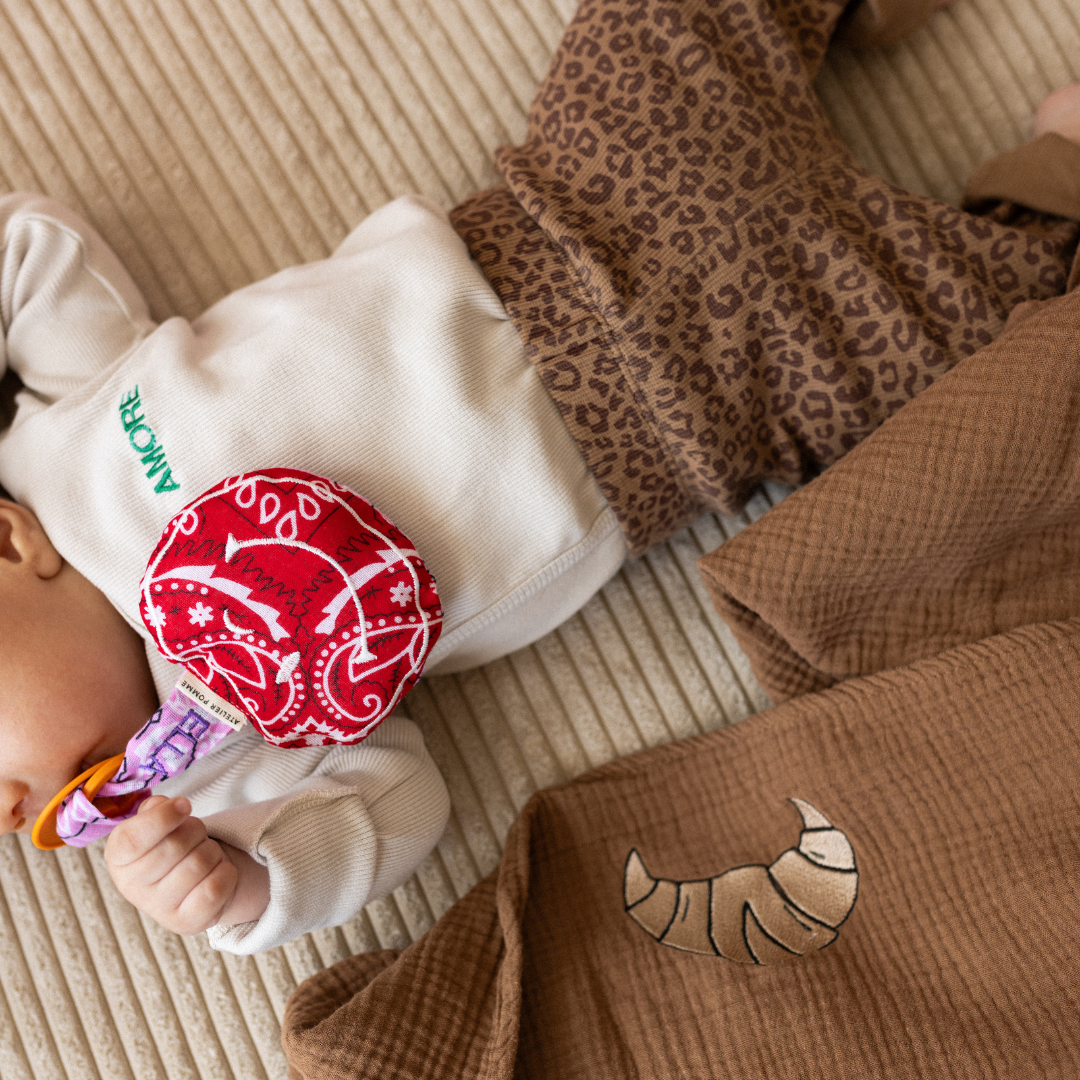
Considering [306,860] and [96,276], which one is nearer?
[306,860]

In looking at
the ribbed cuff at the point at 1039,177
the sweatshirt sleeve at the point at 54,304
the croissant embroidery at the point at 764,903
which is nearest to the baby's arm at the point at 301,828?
the croissant embroidery at the point at 764,903

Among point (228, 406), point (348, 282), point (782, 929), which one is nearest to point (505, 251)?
point (348, 282)

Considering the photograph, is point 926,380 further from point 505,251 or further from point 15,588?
point 15,588

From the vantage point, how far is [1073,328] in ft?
1.84

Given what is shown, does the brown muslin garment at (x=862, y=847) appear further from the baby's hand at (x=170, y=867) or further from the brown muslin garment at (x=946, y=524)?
the baby's hand at (x=170, y=867)

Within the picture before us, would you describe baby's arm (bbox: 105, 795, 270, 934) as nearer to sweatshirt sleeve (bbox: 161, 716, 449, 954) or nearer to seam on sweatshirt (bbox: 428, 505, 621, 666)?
sweatshirt sleeve (bbox: 161, 716, 449, 954)

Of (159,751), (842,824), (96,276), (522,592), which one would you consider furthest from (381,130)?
(842,824)

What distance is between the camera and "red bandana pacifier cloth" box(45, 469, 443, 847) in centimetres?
55

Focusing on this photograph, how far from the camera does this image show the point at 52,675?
1.90 ft

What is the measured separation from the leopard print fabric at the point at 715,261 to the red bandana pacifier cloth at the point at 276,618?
0.59 ft

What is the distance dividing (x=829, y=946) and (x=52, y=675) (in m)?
0.54

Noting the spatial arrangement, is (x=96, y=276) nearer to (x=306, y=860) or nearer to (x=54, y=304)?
(x=54, y=304)

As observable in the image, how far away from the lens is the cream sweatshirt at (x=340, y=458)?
61 centimetres

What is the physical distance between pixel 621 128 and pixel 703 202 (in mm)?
81
